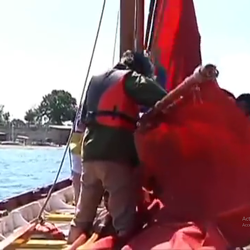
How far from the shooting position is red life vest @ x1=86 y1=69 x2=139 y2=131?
3.96 m

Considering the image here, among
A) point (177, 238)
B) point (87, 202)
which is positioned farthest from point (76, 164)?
point (177, 238)

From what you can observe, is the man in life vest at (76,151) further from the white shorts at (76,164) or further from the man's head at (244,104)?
the man's head at (244,104)

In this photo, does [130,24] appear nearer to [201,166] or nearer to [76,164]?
[76,164]

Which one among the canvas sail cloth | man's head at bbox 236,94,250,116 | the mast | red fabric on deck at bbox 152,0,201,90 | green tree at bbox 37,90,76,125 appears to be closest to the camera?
the canvas sail cloth

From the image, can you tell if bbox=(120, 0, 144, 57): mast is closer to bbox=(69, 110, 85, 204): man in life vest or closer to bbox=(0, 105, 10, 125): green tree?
bbox=(69, 110, 85, 204): man in life vest

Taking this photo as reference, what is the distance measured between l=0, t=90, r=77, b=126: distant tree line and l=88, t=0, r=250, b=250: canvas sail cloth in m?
67.2

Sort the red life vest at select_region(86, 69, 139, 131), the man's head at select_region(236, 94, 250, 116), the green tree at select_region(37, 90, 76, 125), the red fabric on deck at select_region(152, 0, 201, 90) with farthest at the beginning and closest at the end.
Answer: the green tree at select_region(37, 90, 76, 125)
the red fabric on deck at select_region(152, 0, 201, 90)
the red life vest at select_region(86, 69, 139, 131)
the man's head at select_region(236, 94, 250, 116)

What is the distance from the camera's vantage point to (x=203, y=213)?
148 inches

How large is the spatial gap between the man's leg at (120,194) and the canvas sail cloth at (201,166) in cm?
14

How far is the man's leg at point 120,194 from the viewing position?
13.1ft

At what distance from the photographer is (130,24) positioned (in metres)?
5.76

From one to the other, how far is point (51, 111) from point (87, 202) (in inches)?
2816

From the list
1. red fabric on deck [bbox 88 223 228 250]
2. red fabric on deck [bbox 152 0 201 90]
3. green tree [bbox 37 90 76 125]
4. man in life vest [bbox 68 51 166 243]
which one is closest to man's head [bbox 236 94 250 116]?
man in life vest [bbox 68 51 166 243]

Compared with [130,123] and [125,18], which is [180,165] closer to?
[130,123]
